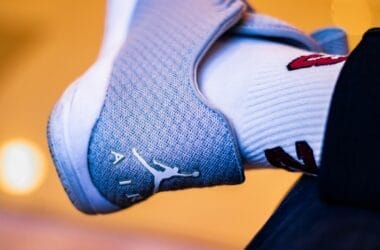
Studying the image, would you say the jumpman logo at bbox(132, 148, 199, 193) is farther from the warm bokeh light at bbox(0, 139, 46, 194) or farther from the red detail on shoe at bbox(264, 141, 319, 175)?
the warm bokeh light at bbox(0, 139, 46, 194)

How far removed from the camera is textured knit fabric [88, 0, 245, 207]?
417mm

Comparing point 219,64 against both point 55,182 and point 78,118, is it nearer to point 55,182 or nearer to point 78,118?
point 78,118

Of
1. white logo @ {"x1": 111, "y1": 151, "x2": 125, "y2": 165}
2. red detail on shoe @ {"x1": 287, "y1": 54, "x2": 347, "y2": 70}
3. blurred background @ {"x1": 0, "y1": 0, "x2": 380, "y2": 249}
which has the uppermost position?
red detail on shoe @ {"x1": 287, "y1": 54, "x2": 347, "y2": 70}

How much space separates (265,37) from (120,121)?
5.9 inches

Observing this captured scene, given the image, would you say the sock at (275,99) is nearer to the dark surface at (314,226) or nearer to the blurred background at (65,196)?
the dark surface at (314,226)

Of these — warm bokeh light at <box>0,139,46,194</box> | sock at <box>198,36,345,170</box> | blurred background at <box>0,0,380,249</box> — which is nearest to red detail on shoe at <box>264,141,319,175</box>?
sock at <box>198,36,345,170</box>

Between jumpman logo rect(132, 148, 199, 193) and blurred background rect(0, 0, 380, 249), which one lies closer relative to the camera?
jumpman logo rect(132, 148, 199, 193)

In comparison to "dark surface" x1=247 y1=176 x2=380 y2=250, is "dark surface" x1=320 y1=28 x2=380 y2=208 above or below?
above

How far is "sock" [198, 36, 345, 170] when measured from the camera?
0.42 metres

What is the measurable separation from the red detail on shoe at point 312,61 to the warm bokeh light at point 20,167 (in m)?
0.50

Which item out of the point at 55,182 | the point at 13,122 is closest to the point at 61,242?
the point at 55,182

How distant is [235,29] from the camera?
50 centimetres

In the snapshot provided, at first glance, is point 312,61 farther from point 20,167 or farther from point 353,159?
point 20,167

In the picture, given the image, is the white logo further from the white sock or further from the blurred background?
the blurred background
